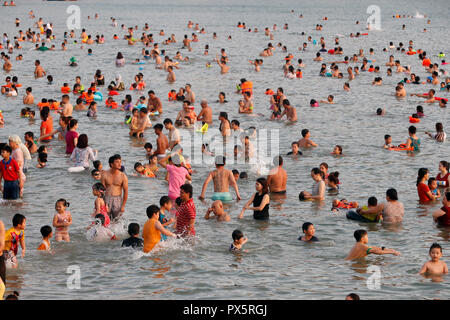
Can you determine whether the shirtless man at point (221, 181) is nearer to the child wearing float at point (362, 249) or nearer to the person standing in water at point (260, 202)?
the person standing in water at point (260, 202)

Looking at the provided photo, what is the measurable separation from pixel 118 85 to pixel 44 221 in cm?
2045

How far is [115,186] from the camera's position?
14.5 metres

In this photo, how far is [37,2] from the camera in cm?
11162

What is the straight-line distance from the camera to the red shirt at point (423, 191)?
669 inches

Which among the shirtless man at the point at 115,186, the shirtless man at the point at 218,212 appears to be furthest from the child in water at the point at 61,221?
the shirtless man at the point at 218,212

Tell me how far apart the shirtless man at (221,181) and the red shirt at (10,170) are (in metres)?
4.75

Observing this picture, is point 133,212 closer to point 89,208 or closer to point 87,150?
point 89,208

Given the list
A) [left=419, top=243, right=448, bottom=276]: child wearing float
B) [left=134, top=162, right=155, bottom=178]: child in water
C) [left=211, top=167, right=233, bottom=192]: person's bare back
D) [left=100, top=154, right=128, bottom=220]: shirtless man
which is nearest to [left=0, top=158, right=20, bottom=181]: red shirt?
[left=100, top=154, right=128, bottom=220]: shirtless man

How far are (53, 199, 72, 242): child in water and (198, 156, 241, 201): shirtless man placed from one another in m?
3.66

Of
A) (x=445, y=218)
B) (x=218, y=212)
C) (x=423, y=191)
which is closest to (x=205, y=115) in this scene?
(x=218, y=212)

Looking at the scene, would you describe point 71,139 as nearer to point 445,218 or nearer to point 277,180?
point 277,180

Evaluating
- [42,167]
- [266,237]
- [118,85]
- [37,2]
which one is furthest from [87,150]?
[37,2]

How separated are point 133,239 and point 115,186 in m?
1.63

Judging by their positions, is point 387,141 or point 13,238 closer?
point 13,238
